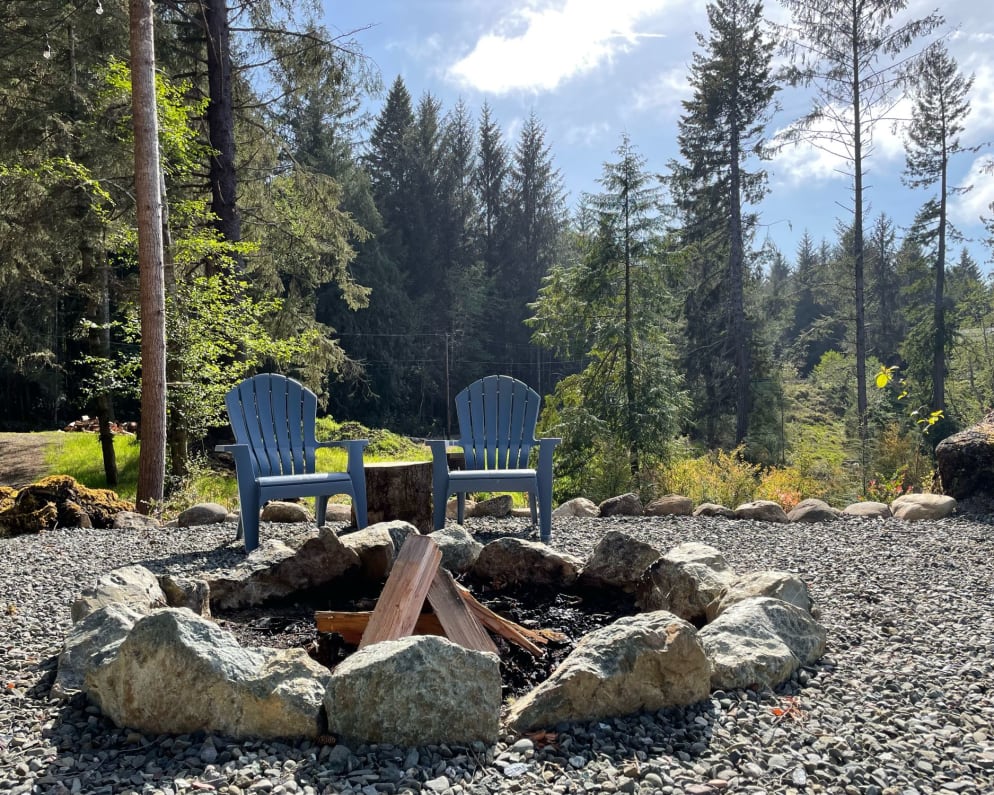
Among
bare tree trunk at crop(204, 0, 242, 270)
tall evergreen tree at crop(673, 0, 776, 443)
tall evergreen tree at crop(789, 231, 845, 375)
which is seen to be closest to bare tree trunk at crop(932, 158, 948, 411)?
tall evergreen tree at crop(673, 0, 776, 443)

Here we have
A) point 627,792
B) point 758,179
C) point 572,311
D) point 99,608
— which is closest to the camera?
point 627,792

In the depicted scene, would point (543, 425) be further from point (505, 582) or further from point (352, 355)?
point (352, 355)

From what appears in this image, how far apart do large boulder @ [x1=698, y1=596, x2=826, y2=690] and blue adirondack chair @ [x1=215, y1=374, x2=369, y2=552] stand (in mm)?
2051

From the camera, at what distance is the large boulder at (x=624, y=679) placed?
1.50m

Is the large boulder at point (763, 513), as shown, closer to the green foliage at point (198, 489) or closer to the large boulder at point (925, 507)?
the large boulder at point (925, 507)

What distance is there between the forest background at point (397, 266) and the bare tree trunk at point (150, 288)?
85 centimetres

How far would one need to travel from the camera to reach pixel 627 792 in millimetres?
1255

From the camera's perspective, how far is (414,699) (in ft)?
4.56

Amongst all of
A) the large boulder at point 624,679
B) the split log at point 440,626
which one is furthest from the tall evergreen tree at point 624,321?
the large boulder at point 624,679

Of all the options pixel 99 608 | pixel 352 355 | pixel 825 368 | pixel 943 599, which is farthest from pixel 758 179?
pixel 99 608

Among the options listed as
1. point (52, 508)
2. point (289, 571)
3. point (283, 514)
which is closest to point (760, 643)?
point (289, 571)

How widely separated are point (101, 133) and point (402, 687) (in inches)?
262

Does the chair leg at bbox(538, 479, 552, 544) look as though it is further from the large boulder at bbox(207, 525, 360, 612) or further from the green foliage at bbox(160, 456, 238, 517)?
the green foliage at bbox(160, 456, 238, 517)

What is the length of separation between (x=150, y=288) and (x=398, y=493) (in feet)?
8.38
